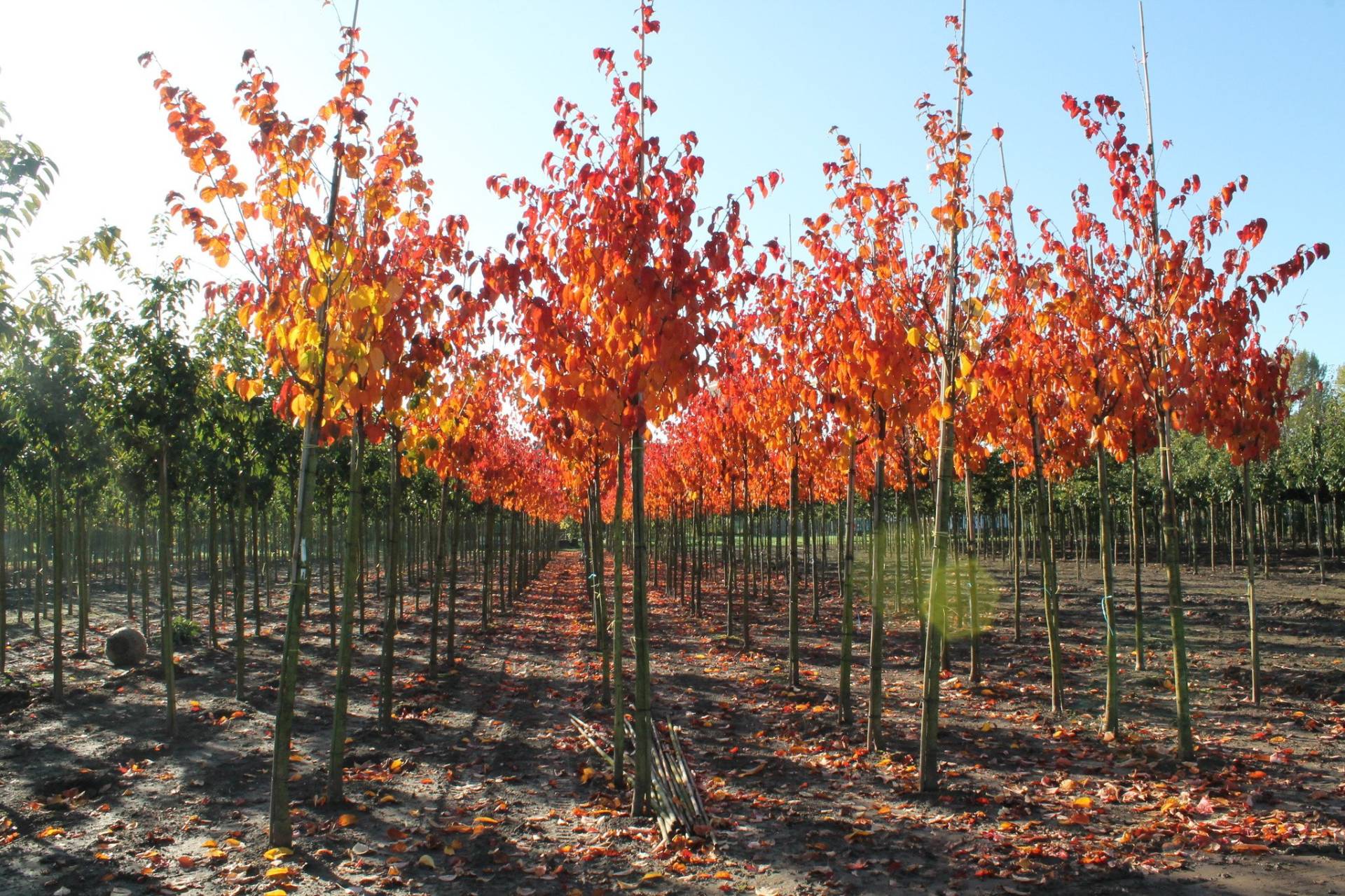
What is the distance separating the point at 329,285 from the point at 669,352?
2.38 metres

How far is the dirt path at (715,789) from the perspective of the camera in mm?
5402

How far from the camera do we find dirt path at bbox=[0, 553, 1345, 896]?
5.40 meters

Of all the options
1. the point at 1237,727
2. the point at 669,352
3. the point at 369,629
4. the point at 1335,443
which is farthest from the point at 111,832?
the point at 1335,443

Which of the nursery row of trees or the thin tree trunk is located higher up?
the nursery row of trees

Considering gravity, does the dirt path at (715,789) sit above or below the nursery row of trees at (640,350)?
below

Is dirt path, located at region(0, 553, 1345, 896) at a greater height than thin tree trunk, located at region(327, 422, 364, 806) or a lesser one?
lesser

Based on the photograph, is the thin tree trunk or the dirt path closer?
the dirt path

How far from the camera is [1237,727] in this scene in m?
8.78

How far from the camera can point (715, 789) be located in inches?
286

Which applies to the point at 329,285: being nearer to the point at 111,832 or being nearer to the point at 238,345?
the point at 111,832

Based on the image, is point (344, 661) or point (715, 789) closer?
point (344, 661)

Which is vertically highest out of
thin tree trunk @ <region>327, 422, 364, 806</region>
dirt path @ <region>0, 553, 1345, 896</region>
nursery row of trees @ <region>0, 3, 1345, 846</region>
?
nursery row of trees @ <region>0, 3, 1345, 846</region>

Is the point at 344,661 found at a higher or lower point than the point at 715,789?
higher

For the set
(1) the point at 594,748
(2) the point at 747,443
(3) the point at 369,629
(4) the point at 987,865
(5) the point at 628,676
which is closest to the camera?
(4) the point at 987,865
